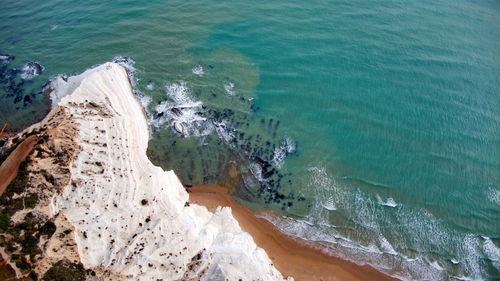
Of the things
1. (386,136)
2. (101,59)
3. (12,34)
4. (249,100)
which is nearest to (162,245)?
(249,100)

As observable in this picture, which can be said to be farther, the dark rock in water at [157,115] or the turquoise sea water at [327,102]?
the dark rock in water at [157,115]

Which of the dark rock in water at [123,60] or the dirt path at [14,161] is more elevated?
the dark rock in water at [123,60]

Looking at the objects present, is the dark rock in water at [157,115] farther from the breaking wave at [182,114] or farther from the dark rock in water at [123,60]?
the dark rock in water at [123,60]

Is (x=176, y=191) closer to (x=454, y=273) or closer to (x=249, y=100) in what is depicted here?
(x=249, y=100)

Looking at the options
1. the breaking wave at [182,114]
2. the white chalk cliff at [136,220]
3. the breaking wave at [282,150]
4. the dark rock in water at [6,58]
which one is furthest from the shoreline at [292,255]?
the dark rock in water at [6,58]

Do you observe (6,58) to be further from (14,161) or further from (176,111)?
(14,161)

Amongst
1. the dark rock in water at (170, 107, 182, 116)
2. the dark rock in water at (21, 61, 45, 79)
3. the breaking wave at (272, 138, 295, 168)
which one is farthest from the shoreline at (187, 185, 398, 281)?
the dark rock in water at (21, 61, 45, 79)

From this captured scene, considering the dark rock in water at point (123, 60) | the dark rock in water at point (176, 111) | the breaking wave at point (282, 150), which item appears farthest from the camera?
the dark rock in water at point (123, 60)
